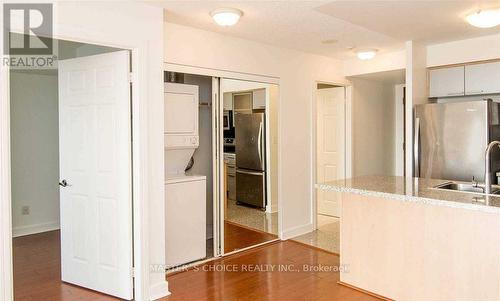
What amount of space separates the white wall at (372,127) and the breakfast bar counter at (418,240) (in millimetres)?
2306

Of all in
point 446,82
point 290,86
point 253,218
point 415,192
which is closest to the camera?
point 415,192

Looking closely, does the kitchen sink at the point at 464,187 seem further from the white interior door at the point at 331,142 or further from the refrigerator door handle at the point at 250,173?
the refrigerator door handle at the point at 250,173

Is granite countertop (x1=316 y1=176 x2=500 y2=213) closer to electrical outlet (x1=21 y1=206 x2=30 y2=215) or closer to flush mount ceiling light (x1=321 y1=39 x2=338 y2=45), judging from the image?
flush mount ceiling light (x1=321 y1=39 x2=338 y2=45)

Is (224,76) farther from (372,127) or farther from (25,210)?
(25,210)

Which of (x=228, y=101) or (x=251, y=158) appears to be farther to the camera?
(x=228, y=101)

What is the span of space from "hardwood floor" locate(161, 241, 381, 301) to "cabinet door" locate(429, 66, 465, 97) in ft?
7.84

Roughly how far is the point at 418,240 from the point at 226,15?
7.77 feet

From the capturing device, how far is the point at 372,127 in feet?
19.4

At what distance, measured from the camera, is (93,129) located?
3070 mm

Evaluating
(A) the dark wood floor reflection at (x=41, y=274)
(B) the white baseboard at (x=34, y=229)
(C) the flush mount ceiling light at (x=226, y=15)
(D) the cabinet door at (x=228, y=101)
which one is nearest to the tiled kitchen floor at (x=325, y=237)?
(A) the dark wood floor reflection at (x=41, y=274)

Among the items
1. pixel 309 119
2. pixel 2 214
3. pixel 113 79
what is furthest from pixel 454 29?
pixel 2 214

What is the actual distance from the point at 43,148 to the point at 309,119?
3683 millimetres

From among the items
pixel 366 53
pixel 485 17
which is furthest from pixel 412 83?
pixel 485 17

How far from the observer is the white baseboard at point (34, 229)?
16.1 feet
